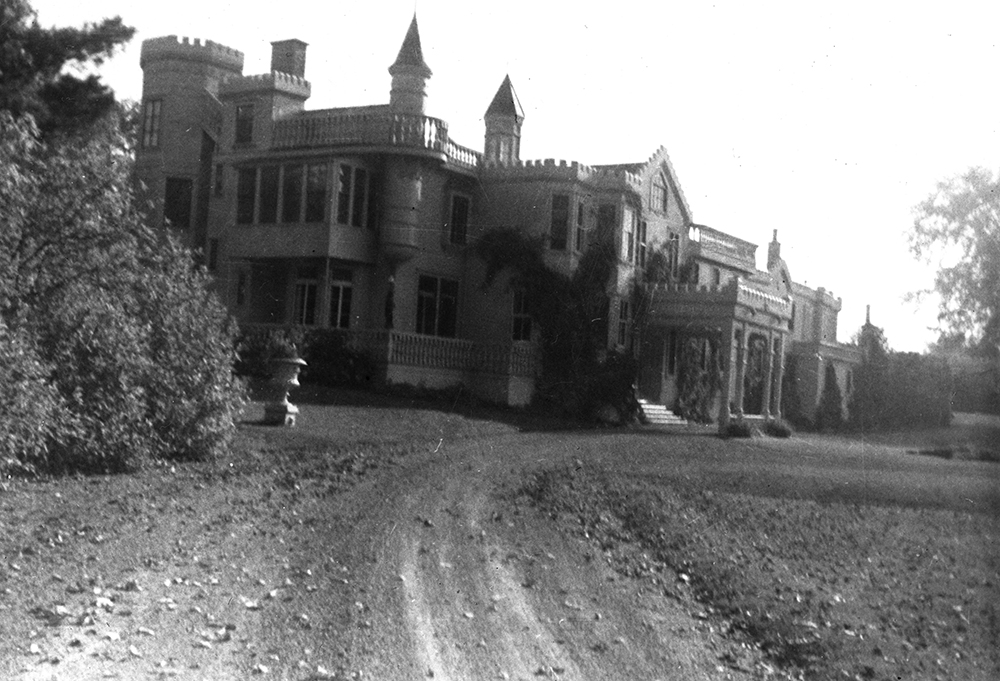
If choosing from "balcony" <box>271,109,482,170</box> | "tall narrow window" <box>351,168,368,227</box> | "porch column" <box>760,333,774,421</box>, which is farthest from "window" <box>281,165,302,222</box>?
"porch column" <box>760,333,774,421</box>

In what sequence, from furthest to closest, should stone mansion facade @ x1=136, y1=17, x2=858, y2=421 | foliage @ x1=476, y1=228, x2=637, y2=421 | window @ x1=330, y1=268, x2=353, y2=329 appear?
1. foliage @ x1=476, y1=228, x2=637, y2=421
2. window @ x1=330, y1=268, x2=353, y2=329
3. stone mansion facade @ x1=136, y1=17, x2=858, y2=421

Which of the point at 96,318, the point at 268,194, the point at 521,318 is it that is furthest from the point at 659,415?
the point at 96,318

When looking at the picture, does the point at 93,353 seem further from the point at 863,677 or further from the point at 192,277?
the point at 863,677

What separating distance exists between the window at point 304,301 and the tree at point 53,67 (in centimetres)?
1244

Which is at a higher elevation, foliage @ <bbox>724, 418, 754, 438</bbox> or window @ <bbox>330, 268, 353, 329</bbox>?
window @ <bbox>330, 268, 353, 329</bbox>

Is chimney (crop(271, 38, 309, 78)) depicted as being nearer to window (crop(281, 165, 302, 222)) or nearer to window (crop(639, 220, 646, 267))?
window (crop(281, 165, 302, 222))

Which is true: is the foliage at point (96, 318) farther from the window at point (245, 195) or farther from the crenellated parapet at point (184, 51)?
the crenellated parapet at point (184, 51)

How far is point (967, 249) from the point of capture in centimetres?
1897

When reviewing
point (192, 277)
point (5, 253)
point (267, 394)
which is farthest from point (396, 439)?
point (5, 253)

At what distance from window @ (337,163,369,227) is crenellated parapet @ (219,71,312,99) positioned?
3688 mm

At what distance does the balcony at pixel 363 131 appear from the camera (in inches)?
1268

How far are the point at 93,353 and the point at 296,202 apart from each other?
722 inches

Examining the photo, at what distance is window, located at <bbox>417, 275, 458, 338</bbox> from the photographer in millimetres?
34000

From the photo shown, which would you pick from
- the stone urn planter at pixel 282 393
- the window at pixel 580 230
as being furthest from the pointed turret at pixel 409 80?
the stone urn planter at pixel 282 393
